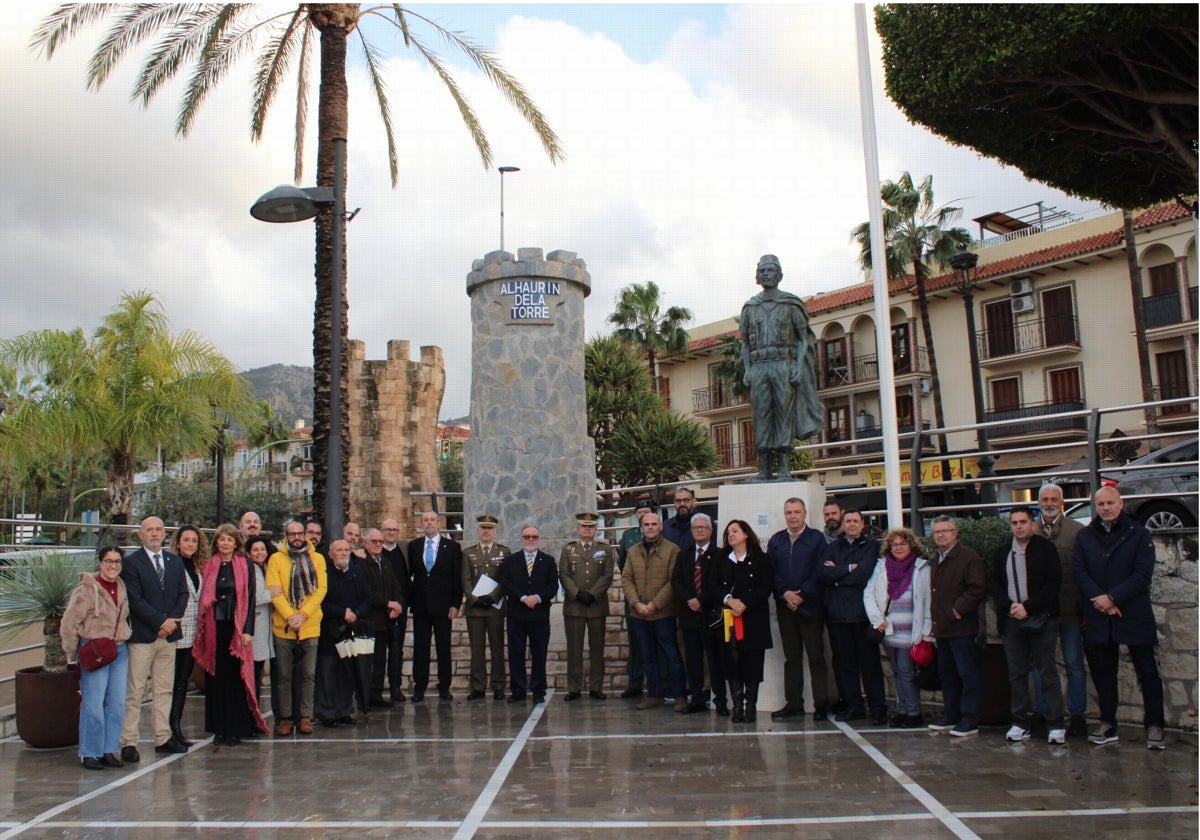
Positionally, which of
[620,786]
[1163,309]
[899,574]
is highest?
[1163,309]

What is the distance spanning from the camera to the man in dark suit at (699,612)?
8703mm

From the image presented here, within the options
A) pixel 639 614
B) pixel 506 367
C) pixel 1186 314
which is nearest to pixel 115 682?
pixel 639 614

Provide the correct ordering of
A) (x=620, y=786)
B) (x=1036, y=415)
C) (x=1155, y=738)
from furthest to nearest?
(x=1036, y=415) < (x=1155, y=738) < (x=620, y=786)

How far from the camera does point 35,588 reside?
830 centimetres

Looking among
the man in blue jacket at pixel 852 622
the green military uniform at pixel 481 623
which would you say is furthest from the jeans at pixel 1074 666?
the green military uniform at pixel 481 623

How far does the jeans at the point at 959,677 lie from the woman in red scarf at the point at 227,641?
5386mm

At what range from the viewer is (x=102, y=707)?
24.3 ft

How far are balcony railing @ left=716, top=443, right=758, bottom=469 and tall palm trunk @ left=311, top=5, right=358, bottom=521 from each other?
2745 cm

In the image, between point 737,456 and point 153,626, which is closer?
point 153,626

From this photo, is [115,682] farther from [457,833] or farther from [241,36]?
[241,36]

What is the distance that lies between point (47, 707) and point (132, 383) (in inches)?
518

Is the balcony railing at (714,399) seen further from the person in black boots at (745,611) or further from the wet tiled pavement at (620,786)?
the wet tiled pavement at (620,786)

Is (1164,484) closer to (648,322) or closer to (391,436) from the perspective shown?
(391,436)

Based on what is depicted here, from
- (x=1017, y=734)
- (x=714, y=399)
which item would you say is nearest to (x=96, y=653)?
(x=1017, y=734)
